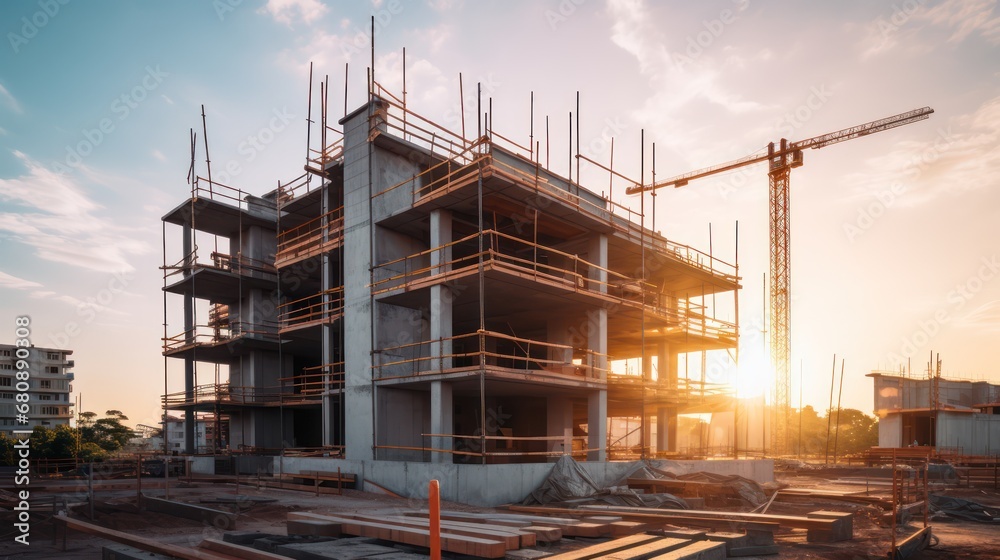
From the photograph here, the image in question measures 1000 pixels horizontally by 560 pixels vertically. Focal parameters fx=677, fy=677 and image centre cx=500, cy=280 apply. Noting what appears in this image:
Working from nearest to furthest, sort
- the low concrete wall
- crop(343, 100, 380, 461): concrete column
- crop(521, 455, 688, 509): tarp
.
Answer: crop(521, 455, 688, 509): tarp
the low concrete wall
crop(343, 100, 380, 461): concrete column

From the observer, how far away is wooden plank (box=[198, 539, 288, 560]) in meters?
7.50

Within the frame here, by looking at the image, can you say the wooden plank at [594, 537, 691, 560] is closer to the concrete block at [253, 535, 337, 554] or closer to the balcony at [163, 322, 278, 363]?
the concrete block at [253, 535, 337, 554]

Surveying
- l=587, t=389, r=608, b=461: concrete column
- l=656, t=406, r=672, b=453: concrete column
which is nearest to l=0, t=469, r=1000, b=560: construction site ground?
l=587, t=389, r=608, b=461: concrete column

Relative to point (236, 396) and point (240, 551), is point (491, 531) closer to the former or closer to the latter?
point (240, 551)

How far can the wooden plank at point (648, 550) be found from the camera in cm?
777

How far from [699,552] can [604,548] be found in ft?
4.31

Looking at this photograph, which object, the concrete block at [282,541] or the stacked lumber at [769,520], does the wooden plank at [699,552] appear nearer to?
the stacked lumber at [769,520]

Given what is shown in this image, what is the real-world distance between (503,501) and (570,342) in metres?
8.45

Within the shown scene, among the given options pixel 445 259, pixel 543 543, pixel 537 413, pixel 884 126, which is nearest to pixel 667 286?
pixel 537 413

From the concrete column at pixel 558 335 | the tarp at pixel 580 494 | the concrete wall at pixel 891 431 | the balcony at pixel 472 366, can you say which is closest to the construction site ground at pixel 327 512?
the tarp at pixel 580 494

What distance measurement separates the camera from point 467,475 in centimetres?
1698

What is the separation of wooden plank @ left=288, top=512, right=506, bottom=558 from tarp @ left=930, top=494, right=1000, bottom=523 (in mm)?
13820

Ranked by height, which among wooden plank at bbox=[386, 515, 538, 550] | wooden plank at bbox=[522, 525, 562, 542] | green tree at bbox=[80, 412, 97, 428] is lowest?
green tree at bbox=[80, 412, 97, 428]

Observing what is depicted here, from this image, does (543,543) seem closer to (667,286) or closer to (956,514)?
(956,514)
